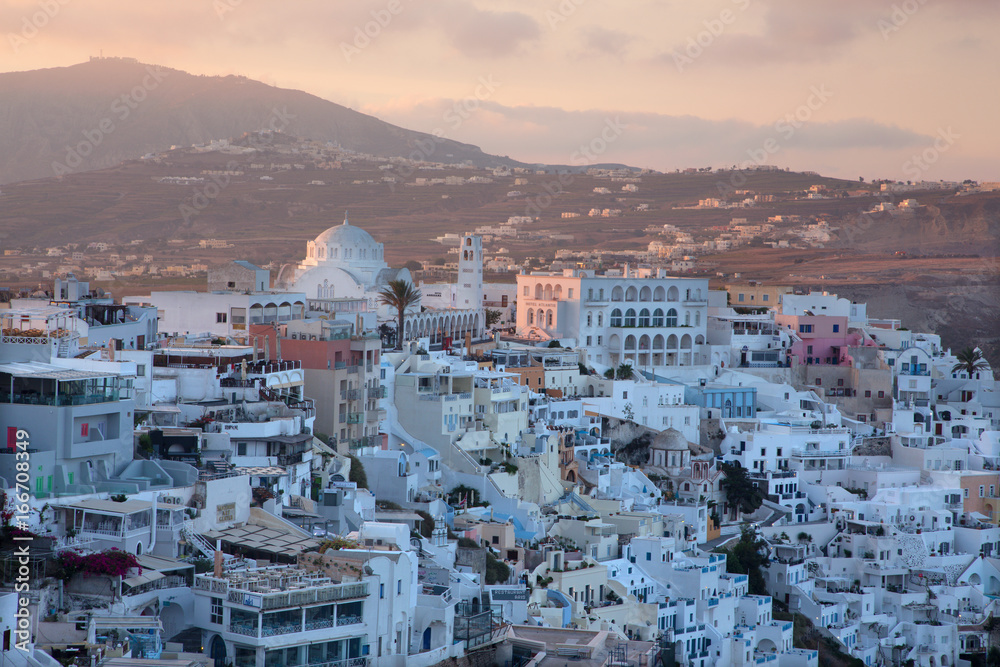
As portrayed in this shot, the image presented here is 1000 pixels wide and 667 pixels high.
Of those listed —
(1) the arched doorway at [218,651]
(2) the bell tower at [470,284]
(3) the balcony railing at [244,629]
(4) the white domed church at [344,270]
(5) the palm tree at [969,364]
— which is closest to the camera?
(3) the balcony railing at [244,629]

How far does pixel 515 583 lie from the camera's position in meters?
31.6

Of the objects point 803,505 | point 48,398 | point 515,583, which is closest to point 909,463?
point 803,505

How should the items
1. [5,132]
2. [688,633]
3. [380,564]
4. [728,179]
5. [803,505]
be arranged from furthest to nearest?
1. [5,132]
2. [728,179]
3. [803,505]
4. [688,633]
5. [380,564]

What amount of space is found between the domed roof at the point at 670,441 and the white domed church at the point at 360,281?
12717 mm

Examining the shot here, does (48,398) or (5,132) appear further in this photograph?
(5,132)

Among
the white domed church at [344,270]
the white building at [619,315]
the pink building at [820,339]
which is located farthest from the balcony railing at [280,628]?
the pink building at [820,339]

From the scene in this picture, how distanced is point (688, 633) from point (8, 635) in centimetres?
1825

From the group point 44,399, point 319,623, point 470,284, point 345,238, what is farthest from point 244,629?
point 345,238

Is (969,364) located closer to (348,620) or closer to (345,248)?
(345,248)

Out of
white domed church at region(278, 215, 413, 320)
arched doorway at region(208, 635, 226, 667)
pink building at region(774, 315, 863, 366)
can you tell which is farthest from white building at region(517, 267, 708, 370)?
arched doorway at region(208, 635, 226, 667)

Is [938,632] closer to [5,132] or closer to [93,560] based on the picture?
[93,560]

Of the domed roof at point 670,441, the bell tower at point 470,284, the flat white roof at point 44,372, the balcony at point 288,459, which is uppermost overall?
the bell tower at point 470,284

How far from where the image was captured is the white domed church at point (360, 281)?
5622 cm

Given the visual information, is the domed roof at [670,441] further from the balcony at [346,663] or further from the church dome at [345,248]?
the church dome at [345,248]
